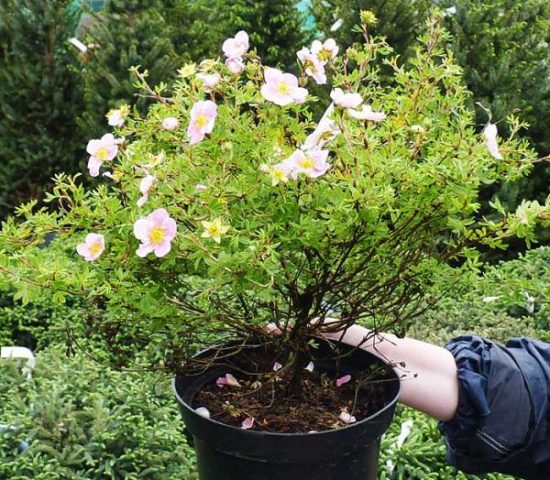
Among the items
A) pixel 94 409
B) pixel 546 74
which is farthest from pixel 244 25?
pixel 94 409

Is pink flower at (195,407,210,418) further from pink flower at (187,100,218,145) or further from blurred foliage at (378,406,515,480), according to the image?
blurred foliage at (378,406,515,480)

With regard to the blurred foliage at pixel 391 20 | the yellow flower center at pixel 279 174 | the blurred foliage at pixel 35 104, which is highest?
the yellow flower center at pixel 279 174

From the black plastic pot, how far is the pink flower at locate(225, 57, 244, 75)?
2.05 ft

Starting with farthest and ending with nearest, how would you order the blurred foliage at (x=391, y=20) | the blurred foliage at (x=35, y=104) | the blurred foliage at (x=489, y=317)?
the blurred foliage at (x=35, y=104) < the blurred foliage at (x=391, y=20) < the blurred foliage at (x=489, y=317)

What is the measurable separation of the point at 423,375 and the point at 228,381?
46cm

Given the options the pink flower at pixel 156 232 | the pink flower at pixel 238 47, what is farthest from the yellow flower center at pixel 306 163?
the pink flower at pixel 238 47

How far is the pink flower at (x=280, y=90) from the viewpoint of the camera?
4.25 feet

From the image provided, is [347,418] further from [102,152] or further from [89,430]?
[89,430]

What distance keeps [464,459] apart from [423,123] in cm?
92

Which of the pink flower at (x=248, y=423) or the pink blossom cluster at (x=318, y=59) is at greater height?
the pink blossom cluster at (x=318, y=59)

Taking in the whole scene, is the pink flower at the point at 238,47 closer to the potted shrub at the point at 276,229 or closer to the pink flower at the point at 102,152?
the potted shrub at the point at 276,229

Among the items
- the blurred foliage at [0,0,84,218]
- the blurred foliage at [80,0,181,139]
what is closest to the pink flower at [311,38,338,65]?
the blurred foliage at [80,0,181,139]

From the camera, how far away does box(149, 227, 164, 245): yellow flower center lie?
1.20 meters

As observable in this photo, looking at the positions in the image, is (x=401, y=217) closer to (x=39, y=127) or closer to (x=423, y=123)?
(x=423, y=123)
